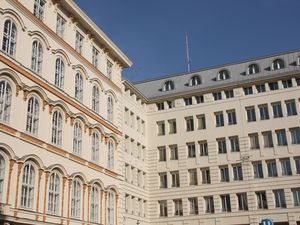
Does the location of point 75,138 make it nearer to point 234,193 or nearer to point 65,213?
point 65,213

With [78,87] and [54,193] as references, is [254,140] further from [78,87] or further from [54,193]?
[54,193]

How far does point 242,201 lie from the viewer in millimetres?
53375

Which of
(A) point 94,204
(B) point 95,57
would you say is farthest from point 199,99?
(A) point 94,204

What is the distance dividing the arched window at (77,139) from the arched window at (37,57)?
21.2ft

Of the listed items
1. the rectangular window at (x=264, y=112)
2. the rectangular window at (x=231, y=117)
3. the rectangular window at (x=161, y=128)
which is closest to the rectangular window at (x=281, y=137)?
the rectangular window at (x=264, y=112)

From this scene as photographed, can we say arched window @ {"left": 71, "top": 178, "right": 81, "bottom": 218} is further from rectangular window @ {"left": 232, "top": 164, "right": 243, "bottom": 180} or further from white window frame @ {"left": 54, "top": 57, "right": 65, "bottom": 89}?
rectangular window @ {"left": 232, "top": 164, "right": 243, "bottom": 180}

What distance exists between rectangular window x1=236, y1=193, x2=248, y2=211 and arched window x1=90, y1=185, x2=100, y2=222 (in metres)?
19.8

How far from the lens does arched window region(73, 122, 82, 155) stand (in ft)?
126

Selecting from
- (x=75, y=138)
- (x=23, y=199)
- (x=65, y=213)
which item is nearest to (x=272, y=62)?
(x=75, y=138)

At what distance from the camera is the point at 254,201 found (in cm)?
5256

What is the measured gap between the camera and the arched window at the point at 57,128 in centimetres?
3538

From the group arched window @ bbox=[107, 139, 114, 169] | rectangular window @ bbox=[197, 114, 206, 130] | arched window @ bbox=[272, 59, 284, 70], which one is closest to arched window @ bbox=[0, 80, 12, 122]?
arched window @ bbox=[107, 139, 114, 169]

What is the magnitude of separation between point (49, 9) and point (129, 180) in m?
22.5

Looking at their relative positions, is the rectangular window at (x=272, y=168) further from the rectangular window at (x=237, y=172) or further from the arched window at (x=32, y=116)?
the arched window at (x=32, y=116)
